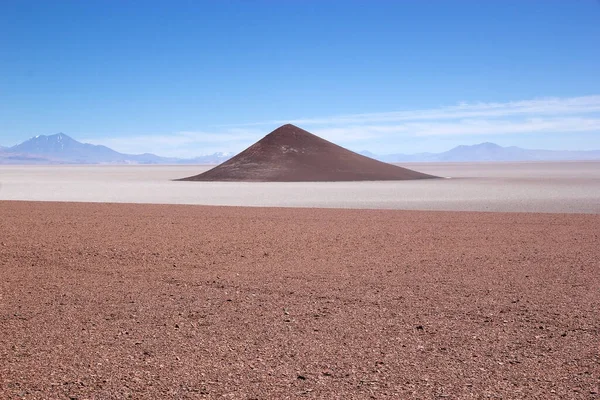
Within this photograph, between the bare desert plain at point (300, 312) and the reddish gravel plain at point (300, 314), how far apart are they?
3cm

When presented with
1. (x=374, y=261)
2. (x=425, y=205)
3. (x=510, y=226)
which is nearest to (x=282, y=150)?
(x=425, y=205)

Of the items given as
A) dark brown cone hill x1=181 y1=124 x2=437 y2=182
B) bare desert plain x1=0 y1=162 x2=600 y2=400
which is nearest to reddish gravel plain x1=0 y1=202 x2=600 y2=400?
bare desert plain x1=0 y1=162 x2=600 y2=400

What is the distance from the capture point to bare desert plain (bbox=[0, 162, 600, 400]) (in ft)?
19.3

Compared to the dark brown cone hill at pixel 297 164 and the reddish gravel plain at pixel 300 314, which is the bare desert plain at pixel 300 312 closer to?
the reddish gravel plain at pixel 300 314

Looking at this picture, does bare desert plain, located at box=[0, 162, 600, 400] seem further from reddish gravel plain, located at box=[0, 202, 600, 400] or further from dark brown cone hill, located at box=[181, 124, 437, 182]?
dark brown cone hill, located at box=[181, 124, 437, 182]

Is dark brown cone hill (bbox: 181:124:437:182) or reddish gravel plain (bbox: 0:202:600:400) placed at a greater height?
dark brown cone hill (bbox: 181:124:437:182)

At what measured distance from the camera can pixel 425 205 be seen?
26375 mm

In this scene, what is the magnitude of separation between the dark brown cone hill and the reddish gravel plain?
119 feet

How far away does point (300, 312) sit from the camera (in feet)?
28.0

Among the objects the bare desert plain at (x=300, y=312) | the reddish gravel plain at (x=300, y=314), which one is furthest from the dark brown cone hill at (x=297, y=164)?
the reddish gravel plain at (x=300, y=314)

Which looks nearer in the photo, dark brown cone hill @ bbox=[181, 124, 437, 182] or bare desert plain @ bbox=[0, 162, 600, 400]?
bare desert plain @ bbox=[0, 162, 600, 400]

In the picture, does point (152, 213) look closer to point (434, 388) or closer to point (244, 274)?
point (244, 274)

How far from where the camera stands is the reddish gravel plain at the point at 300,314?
5.88 m

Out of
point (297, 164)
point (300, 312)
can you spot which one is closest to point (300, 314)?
point (300, 312)
